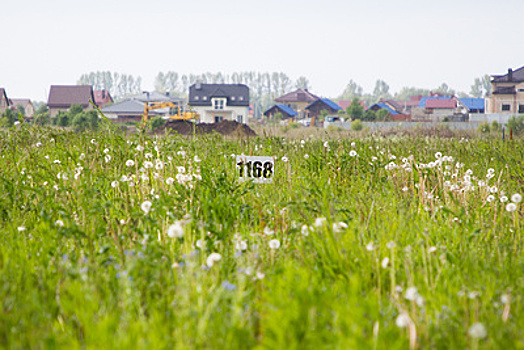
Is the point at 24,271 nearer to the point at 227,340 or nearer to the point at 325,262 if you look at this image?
the point at 227,340

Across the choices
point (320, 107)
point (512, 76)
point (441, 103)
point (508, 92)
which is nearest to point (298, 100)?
point (320, 107)

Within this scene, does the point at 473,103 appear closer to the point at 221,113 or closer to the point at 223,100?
the point at 223,100

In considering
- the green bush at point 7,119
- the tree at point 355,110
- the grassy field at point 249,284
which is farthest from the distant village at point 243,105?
the grassy field at point 249,284

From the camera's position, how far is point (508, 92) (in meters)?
60.8

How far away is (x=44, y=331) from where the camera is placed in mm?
2221

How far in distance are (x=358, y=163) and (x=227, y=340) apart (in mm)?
4645

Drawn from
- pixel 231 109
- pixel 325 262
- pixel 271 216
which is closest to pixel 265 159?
pixel 271 216

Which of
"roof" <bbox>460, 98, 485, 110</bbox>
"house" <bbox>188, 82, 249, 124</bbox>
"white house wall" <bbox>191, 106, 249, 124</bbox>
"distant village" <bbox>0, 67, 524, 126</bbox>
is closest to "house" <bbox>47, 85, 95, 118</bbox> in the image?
"distant village" <bbox>0, 67, 524, 126</bbox>

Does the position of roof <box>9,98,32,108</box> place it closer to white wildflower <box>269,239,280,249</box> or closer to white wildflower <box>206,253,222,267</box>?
white wildflower <box>269,239,280,249</box>

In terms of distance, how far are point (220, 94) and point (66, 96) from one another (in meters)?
28.5

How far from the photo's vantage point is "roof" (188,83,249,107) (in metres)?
75.3

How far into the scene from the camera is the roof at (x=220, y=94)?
247 ft

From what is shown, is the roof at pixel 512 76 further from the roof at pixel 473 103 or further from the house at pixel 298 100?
the house at pixel 298 100

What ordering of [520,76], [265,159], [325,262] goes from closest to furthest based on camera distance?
[325,262], [265,159], [520,76]
